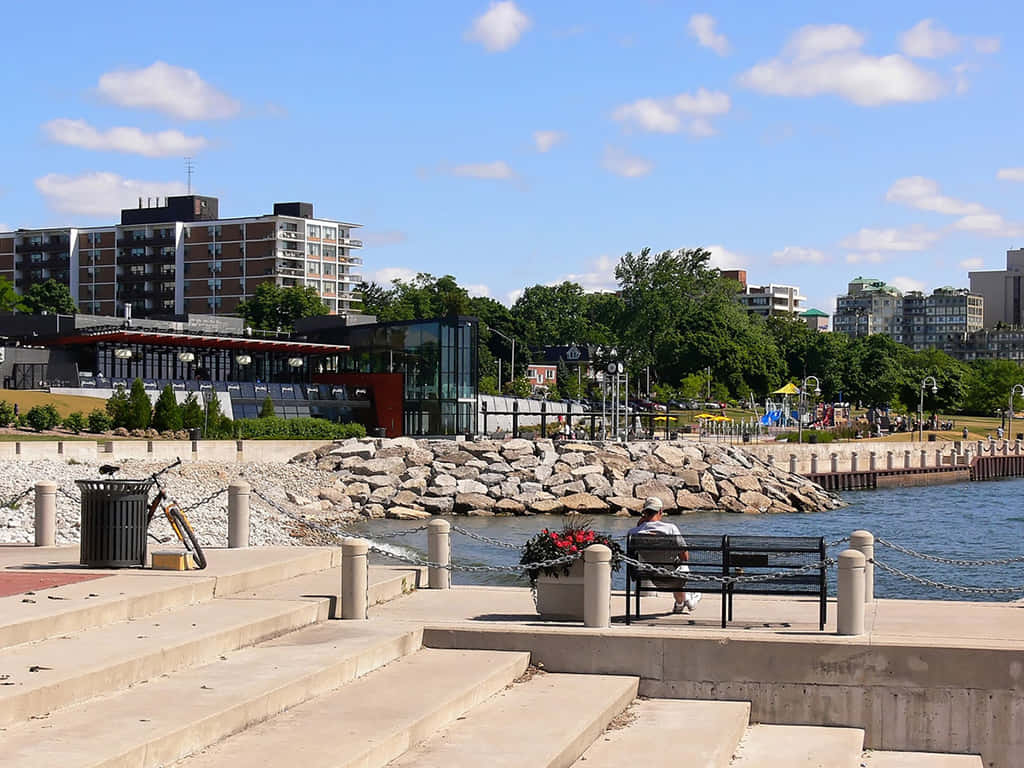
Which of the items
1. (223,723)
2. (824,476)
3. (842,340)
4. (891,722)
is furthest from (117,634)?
(842,340)

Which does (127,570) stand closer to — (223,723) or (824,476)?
(223,723)

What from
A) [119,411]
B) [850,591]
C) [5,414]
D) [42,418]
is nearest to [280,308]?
[119,411]

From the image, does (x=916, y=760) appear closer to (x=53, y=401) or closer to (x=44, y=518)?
(x=44, y=518)

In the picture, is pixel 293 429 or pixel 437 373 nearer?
pixel 293 429

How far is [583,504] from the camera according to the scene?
196 feet

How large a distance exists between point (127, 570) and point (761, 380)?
14821cm

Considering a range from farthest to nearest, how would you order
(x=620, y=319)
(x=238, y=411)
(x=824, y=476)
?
(x=620, y=319)
(x=824, y=476)
(x=238, y=411)

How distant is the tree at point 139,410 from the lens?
65.8 m

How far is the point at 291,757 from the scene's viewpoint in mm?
10148

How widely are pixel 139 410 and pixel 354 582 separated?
52.7 meters

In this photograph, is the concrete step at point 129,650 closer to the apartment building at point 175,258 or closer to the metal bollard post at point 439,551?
the metal bollard post at point 439,551

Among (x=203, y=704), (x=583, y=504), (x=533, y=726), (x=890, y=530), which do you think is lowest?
(x=890, y=530)

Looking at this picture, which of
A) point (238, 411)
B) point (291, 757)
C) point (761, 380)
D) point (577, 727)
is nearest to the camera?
point (291, 757)

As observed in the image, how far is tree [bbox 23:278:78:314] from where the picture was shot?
509ft
